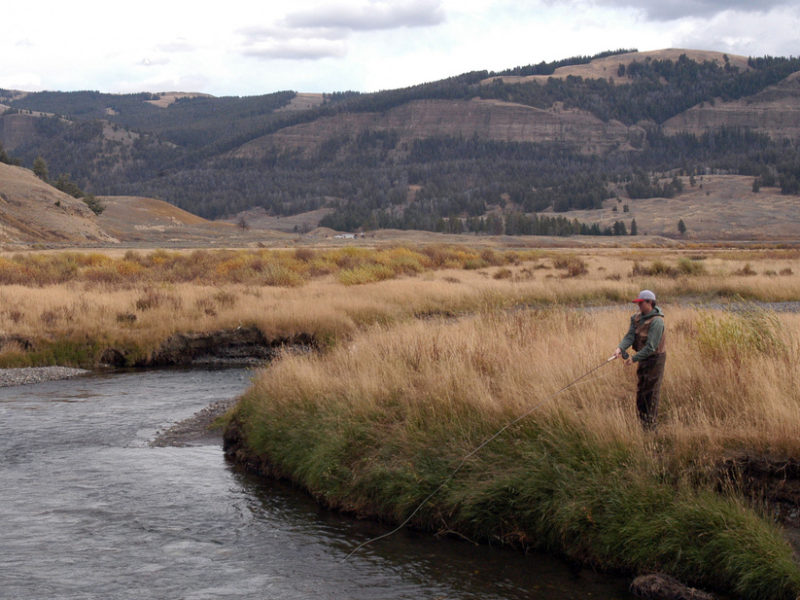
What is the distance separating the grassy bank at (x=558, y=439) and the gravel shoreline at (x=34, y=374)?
862 cm

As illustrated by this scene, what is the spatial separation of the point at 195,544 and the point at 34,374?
504 inches

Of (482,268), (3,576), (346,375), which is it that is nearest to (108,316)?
(346,375)

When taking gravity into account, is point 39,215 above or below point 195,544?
above

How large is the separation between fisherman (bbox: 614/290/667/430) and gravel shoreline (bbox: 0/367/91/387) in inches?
617

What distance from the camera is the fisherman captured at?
30.5ft

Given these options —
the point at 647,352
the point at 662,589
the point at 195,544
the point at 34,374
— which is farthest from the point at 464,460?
the point at 34,374

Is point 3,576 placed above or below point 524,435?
below

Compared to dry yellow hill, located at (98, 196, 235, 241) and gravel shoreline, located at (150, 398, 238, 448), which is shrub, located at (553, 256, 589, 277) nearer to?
gravel shoreline, located at (150, 398, 238, 448)

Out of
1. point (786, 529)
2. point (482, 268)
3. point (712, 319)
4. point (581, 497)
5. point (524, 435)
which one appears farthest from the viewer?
point (482, 268)

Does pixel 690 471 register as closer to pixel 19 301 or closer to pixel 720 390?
pixel 720 390

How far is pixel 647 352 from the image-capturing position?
30.4 ft

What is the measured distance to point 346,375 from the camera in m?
13.2

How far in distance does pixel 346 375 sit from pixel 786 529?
6841mm

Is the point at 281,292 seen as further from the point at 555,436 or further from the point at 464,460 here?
the point at 555,436
